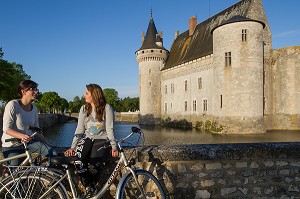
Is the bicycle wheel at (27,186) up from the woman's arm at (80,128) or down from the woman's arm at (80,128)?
down

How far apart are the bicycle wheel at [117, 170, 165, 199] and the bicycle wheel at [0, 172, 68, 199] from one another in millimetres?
615

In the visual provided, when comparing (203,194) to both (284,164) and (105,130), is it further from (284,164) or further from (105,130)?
(105,130)

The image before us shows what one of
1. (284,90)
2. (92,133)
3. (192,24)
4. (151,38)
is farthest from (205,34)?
(92,133)

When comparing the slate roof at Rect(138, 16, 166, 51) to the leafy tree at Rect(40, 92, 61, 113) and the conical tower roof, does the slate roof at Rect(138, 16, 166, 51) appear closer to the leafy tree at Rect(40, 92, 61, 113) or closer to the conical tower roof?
the conical tower roof

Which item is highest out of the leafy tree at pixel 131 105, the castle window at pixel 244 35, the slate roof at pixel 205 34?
the slate roof at pixel 205 34

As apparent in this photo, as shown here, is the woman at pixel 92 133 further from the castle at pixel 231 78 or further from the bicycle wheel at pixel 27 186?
the castle at pixel 231 78

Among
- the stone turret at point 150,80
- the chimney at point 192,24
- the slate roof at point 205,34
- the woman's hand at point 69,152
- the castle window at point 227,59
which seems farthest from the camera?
the stone turret at point 150,80

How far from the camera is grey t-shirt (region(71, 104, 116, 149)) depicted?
10.0 feet

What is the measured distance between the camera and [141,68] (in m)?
42.5

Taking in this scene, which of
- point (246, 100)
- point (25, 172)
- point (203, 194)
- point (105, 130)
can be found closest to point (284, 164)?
point (203, 194)

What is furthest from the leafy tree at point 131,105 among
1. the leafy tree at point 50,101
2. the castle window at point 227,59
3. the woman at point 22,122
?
the woman at point 22,122

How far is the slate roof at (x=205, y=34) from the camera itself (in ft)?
97.5

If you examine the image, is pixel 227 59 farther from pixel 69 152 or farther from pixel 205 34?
pixel 69 152

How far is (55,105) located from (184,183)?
7651 cm
